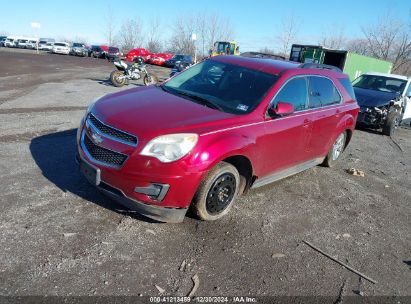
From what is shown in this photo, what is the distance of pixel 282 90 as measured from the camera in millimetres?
4852

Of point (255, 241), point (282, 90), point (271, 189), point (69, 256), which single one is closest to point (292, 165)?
point (271, 189)

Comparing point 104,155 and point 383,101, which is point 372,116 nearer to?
point 383,101

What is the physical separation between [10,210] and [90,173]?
3.14ft

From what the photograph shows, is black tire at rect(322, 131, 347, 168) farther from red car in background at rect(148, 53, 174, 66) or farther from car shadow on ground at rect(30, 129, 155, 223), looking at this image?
red car in background at rect(148, 53, 174, 66)

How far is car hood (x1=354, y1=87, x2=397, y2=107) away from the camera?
11391 mm

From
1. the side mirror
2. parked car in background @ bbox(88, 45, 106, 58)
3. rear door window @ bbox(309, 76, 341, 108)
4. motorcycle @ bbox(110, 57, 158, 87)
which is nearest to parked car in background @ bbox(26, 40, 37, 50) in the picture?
parked car in background @ bbox(88, 45, 106, 58)

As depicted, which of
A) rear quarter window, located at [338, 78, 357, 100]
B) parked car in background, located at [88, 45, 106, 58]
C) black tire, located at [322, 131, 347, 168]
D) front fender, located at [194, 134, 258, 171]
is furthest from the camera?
parked car in background, located at [88, 45, 106, 58]

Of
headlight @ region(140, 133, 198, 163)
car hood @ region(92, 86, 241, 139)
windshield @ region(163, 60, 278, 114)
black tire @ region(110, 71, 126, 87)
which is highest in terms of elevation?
windshield @ region(163, 60, 278, 114)

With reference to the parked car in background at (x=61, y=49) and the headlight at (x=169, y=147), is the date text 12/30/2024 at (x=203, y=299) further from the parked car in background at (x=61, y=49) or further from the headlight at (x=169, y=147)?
the parked car in background at (x=61, y=49)

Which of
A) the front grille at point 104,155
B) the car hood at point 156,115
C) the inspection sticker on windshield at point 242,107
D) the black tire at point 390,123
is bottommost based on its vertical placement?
the black tire at point 390,123

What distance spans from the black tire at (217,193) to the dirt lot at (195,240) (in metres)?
0.16

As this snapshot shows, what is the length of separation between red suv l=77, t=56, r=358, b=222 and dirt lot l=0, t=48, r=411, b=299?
1.17ft

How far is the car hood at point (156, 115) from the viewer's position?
3812 millimetres

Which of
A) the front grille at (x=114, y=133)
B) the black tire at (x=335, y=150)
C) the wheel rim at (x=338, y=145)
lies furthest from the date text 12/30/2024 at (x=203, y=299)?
the wheel rim at (x=338, y=145)
